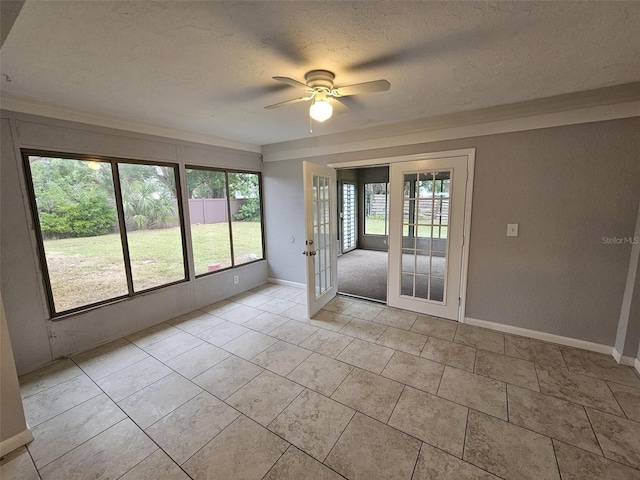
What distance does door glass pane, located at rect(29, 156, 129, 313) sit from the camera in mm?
2549

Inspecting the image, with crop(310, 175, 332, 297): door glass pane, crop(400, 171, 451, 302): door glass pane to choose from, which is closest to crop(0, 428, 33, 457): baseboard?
crop(310, 175, 332, 297): door glass pane

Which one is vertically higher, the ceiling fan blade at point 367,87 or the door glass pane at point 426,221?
the ceiling fan blade at point 367,87

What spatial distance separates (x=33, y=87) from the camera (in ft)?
6.86

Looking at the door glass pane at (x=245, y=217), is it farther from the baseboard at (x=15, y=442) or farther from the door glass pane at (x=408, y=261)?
the baseboard at (x=15, y=442)

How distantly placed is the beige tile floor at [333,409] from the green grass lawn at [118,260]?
643 millimetres

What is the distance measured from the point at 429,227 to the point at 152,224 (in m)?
3.48

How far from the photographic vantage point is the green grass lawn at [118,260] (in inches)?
106

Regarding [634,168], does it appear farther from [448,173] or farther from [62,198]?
[62,198]

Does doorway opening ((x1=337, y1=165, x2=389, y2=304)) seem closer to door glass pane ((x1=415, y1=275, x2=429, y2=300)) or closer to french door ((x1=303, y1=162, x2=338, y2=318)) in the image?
door glass pane ((x1=415, y1=275, x2=429, y2=300))

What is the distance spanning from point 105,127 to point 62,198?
0.86 m

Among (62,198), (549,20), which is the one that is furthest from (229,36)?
(62,198)

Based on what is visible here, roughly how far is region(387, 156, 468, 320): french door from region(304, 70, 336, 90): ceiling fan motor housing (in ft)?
5.64

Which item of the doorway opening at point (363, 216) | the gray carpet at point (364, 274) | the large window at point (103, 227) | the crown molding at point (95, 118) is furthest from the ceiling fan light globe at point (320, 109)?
the doorway opening at point (363, 216)

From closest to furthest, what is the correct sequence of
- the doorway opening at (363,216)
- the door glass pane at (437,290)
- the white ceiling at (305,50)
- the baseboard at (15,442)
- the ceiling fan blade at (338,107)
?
1. the white ceiling at (305,50)
2. the baseboard at (15,442)
3. the ceiling fan blade at (338,107)
4. the door glass pane at (437,290)
5. the doorway opening at (363,216)
